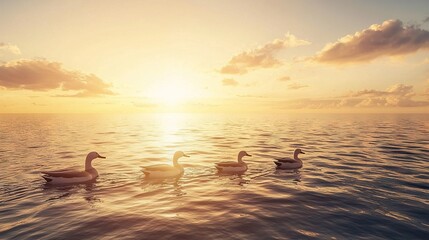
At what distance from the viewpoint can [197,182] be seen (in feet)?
50.2

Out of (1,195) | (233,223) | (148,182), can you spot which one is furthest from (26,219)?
(233,223)

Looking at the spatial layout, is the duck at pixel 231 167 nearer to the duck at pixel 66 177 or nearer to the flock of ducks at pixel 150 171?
the flock of ducks at pixel 150 171

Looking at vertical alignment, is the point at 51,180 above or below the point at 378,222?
above

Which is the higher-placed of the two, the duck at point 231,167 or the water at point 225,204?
the duck at point 231,167

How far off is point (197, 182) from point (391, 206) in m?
9.17

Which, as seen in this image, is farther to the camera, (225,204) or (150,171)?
(150,171)

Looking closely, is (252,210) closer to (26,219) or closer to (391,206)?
(391,206)

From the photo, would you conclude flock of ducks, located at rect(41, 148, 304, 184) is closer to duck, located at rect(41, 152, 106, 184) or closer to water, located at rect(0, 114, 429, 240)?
duck, located at rect(41, 152, 106, 184)

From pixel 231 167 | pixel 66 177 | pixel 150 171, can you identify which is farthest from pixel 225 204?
pixel 66 177

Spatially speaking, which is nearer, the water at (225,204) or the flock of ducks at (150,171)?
the water at (225,204)

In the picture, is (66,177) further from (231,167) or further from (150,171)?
(231,167)

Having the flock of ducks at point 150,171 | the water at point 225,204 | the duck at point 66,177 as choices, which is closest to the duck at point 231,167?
the flock of ducks at point 150,171

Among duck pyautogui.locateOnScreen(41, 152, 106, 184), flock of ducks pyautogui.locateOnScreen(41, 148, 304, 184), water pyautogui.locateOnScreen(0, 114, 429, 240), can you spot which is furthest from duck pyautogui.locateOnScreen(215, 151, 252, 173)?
duck pyautogui.locateOnScreen(41, 152, 106, 184)

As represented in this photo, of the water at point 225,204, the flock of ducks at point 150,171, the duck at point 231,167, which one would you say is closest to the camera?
the water at point 225,204
